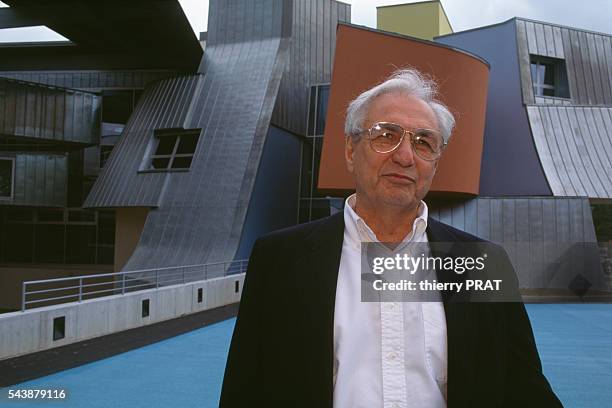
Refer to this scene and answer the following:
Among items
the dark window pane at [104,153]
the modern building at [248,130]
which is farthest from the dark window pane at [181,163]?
the dark window pane at [104,153]

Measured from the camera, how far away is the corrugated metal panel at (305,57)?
26422mm

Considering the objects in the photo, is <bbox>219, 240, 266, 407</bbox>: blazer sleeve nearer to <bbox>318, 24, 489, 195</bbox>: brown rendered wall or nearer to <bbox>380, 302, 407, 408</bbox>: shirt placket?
<bbox>380, 302, 407, 408</bbox>: shirt placket

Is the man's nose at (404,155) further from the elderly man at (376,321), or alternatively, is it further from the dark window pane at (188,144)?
the dark window pane at (188,144)

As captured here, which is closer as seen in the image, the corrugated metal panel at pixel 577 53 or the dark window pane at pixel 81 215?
the corrugated metal panel at pixel 577 53

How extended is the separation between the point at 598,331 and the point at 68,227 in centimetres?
2790

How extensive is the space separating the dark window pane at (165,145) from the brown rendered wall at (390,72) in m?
9.02

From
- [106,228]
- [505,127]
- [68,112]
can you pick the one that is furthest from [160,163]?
[505,127]

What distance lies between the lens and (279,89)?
24906 millimetres

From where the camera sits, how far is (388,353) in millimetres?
2055

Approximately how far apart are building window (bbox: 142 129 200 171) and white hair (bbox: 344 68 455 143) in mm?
22579

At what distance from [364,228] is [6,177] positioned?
98.6ft

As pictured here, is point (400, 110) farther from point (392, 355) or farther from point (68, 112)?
point (68, 112)

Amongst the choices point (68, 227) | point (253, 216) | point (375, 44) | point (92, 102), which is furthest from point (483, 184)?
point (68, 227)

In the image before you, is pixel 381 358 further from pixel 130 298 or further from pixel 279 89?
pixel 279 89
